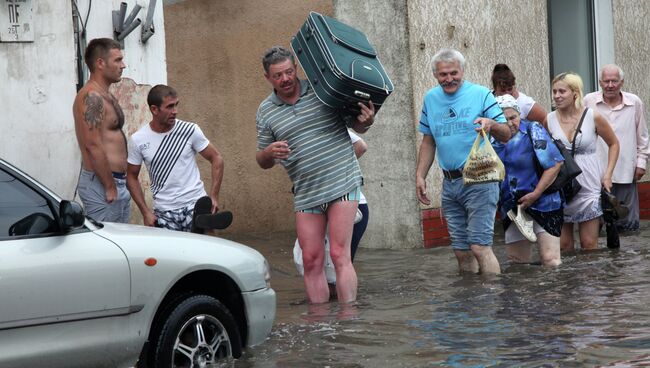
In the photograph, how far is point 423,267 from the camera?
11797 millimetres

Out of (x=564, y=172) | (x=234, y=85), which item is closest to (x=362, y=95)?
(x=564, y=172)

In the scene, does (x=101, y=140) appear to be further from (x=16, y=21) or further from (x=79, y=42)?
(x=79, y=42)

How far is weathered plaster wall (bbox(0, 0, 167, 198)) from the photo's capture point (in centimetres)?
1021

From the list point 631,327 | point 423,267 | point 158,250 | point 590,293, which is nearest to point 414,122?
point 423,267

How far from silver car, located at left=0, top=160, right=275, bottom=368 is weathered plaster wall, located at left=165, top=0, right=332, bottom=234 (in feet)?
24.7

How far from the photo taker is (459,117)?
9.86m

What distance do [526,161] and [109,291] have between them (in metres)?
4.94

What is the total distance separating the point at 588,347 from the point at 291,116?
275 centimetres

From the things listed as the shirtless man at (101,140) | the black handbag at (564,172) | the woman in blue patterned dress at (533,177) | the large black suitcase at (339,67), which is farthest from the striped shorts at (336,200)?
the black handbag at (564,172)

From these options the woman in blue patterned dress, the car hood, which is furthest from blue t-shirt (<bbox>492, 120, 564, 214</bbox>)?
the car hood

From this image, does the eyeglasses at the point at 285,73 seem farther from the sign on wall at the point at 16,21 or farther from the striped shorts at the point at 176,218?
the sign on wall at the point at 16,21

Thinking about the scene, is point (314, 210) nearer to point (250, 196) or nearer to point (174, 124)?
point (174, 124)

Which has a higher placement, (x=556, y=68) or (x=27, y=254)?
(x=556, y=68)

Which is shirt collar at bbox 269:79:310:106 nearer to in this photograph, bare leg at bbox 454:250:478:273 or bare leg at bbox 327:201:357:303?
bare leg at bbox 327:201:357:303
